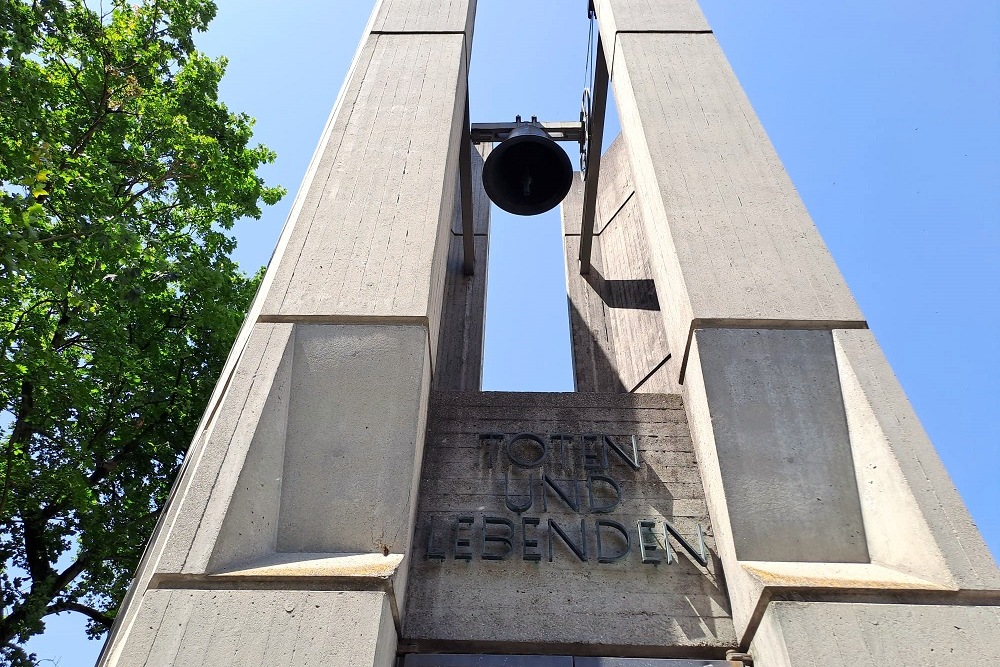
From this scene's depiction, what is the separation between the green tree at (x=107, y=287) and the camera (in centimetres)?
820

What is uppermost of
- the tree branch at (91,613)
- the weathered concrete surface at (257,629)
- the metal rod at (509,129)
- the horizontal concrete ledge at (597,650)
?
the metal rod at (509,129)

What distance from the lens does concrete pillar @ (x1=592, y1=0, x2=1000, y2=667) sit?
353cm

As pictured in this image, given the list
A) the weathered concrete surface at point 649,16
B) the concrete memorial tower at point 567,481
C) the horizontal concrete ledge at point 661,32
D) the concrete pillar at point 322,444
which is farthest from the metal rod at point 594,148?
the concrete pillar at point 322,444

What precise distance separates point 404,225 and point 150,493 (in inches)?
273

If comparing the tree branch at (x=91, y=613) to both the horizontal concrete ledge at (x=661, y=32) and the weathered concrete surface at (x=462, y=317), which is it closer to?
the weathered concrete surface at (x=462, y=317)

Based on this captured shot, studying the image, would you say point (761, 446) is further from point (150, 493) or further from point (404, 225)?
point (150, 493)

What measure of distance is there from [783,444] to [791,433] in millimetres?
91

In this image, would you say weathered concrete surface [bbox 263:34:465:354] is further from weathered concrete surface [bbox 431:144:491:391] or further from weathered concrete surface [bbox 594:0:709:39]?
weathered concrete surface [bbox 431:144:491:391]

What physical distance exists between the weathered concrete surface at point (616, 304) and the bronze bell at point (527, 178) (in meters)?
1.92

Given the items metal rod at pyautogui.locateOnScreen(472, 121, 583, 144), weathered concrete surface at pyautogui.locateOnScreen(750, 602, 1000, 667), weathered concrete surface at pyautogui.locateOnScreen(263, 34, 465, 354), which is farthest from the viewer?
metal rod at pyautogui.locateOnScreen(472, 121, 583, 144)

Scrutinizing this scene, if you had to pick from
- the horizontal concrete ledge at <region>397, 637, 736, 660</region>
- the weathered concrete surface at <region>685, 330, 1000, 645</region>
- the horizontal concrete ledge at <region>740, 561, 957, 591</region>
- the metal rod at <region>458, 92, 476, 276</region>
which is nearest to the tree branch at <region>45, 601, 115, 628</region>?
the metal rod at <region>458, 92, 476, 276</region>

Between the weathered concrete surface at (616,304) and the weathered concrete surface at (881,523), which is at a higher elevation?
the weathered concrete surface at (616,304)

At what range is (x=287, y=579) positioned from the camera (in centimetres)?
364

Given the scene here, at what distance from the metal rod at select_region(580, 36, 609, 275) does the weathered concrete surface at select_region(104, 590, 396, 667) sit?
23.0ft
